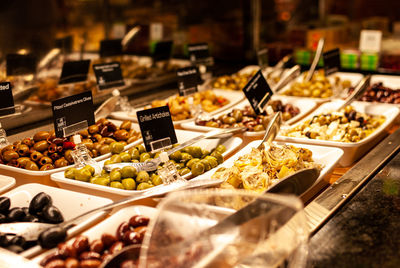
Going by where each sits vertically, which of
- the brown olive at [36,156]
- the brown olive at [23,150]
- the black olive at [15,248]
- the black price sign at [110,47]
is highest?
the black price sign at [110,47]

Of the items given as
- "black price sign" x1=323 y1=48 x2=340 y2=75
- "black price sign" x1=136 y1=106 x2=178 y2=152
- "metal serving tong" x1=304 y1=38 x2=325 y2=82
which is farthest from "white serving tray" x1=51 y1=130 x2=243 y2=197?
"black price sign" x1=323 y1=48 x2=340 y2=75

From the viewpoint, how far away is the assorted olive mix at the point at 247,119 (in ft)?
6.70

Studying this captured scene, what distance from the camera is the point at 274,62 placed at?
3.79m

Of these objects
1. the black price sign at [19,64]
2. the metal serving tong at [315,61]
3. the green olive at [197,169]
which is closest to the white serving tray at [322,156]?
the green olive at [197,169]

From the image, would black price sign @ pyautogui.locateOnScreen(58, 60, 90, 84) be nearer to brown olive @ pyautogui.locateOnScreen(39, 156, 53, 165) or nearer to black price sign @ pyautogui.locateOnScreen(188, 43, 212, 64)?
black price sign @ pyautogui.locateOnScreen(188, 43, 212, 64)

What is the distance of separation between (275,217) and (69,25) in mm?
3055

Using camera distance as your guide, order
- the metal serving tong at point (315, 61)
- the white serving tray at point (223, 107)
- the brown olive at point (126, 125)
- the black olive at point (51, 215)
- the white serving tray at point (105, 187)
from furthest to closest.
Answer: the metal serving tong at point (315, 61), the white serving tray at point (223, 107), the brown olive at point (126, 125), the white serving tray at point (105, 187), the black olive at point (51, 215)

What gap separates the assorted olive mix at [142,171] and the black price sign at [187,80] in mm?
615

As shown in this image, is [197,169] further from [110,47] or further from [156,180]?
[110,47]

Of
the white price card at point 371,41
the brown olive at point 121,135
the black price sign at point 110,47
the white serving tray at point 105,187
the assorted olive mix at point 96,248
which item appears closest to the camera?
the assorted olive mix at point 96,248

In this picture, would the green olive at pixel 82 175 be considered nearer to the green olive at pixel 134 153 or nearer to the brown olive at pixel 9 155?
the green olive at pixel 134 153

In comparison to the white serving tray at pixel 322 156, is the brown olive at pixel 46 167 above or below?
above

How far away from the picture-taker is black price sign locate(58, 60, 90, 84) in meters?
2.47

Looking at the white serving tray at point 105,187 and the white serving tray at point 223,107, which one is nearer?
the white serving tray at point 105,187
